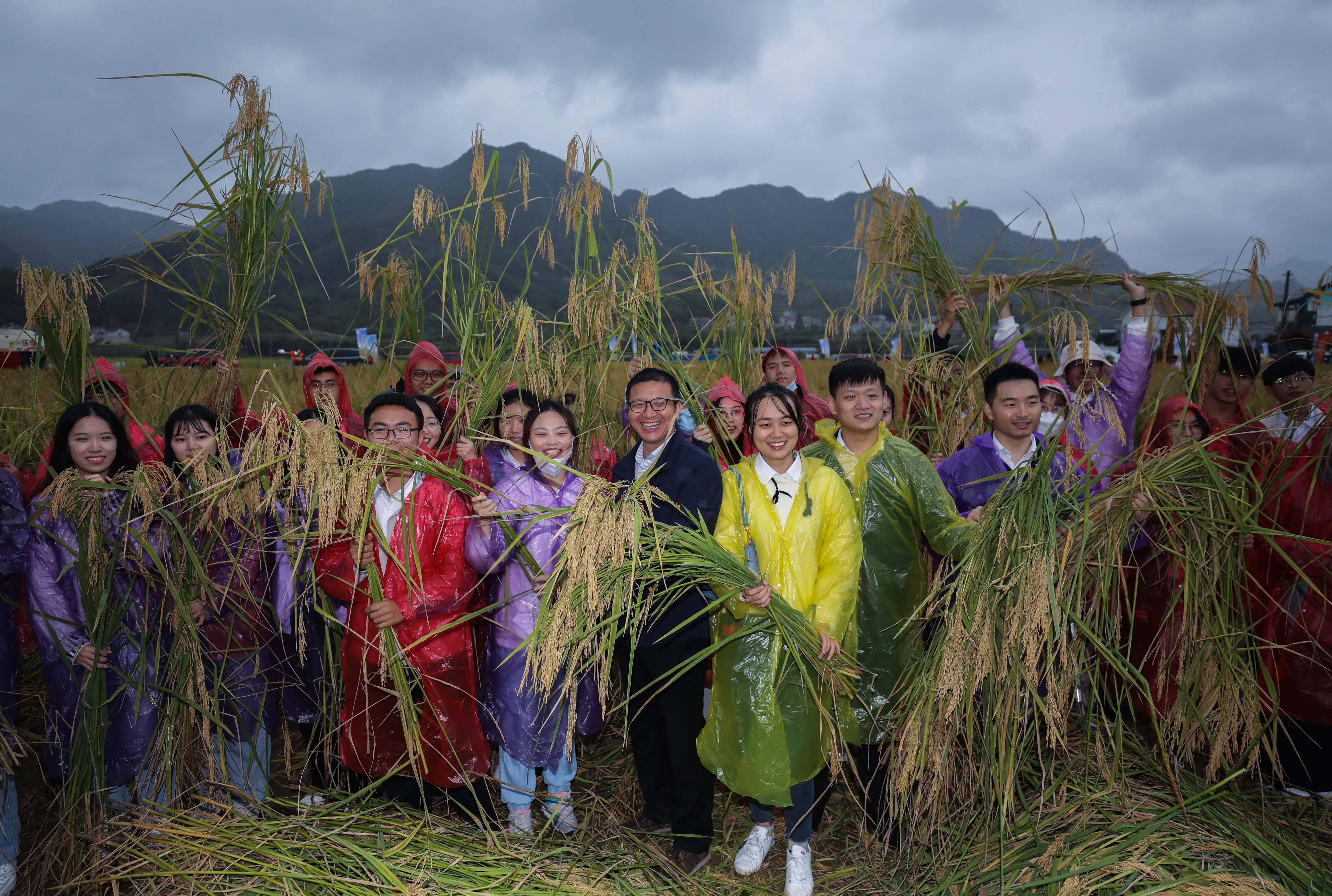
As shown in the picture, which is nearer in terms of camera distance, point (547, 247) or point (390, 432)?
point (390, 432)

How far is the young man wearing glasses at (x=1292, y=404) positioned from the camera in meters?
2.36

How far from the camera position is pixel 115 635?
2521 millimetres

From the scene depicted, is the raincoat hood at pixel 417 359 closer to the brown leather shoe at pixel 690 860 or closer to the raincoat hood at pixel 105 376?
the raincoat hood at pixel 105 376

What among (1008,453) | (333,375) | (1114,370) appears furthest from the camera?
(333,375)

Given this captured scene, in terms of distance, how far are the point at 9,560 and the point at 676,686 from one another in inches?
98.0

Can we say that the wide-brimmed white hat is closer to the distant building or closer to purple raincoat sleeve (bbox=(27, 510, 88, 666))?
purple raincoat sleeve (bbox=(27, 510, 88, 666))

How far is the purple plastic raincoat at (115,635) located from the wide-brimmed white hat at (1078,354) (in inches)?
148

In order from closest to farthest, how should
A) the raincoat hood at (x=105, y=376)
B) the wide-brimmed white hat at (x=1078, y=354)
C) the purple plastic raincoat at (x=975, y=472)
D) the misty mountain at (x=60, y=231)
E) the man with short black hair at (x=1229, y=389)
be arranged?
the purple plastic raincoat at (x=975, y=472) < the wide-brimmed white hat at (x=1078, y=354) < the raincoat hood at (x=105, y=376) < the man with short black hair at (x=1229, y=389) < the misty mountain at (x=60, y=231)

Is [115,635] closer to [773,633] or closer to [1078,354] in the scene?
[773,633]

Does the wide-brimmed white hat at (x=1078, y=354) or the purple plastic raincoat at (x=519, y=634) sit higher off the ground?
the wide-brimmed white hat at (x=1078, y=354)

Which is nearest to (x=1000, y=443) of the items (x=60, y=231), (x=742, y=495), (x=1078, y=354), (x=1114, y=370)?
(x=1078, y=354)

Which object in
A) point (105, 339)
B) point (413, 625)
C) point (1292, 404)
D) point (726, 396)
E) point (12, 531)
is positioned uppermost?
point (105, 339)

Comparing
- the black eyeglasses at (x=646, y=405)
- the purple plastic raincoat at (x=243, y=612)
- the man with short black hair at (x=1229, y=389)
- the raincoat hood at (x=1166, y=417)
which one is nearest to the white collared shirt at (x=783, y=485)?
the black eyeglasses at (x=646, y=405)

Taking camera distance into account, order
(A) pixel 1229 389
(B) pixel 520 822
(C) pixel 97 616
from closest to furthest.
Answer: (C) pixel 97 616, (B) pixel 520 822, (A) pixel 1229 389
